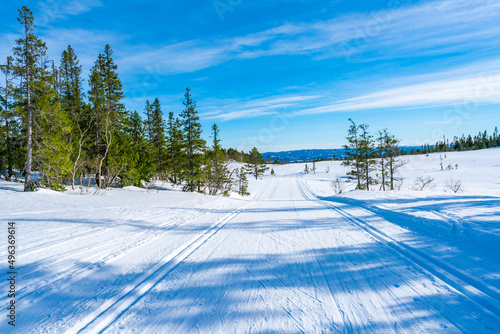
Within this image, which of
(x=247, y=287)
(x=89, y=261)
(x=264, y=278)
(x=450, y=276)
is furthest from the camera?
(x=89, y=261)

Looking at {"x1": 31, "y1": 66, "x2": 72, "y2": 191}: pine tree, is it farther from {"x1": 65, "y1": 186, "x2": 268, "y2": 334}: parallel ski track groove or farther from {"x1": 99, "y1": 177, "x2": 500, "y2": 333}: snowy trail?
{"x1": 99, "y1": 177, "x2": 500, "y2": 333}: snowy trail

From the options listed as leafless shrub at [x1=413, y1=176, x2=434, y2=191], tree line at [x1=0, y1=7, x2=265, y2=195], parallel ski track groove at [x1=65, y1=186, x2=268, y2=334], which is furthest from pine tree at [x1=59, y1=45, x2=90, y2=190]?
leafless shrub at [x1=413, y1=176, x2=434, y2=191]

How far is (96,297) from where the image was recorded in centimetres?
307

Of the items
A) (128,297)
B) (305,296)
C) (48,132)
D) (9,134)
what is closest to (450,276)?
(305,296)

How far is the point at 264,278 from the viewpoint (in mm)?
3504

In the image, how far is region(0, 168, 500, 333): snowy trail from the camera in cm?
250

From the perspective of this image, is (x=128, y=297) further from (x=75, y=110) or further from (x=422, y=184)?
(x=422, y=184)

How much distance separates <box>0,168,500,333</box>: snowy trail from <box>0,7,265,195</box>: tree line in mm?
13978

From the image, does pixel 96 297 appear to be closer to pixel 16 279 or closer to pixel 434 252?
pixel 16 279

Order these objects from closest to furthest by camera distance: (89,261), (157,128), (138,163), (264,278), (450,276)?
1. (450,276)
2. (264,278)
3. (89,261)
4. (138,163)
5. (157,128)

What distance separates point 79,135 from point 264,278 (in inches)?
850

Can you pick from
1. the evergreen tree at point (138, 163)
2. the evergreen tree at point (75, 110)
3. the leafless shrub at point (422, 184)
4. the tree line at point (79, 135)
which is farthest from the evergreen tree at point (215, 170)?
the leafless shrub at point (422, 184)

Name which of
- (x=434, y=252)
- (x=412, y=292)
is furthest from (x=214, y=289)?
(x=434, y=252)

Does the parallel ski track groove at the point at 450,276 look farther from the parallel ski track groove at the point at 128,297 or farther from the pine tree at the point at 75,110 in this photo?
the pine tree at the point at 75,110
